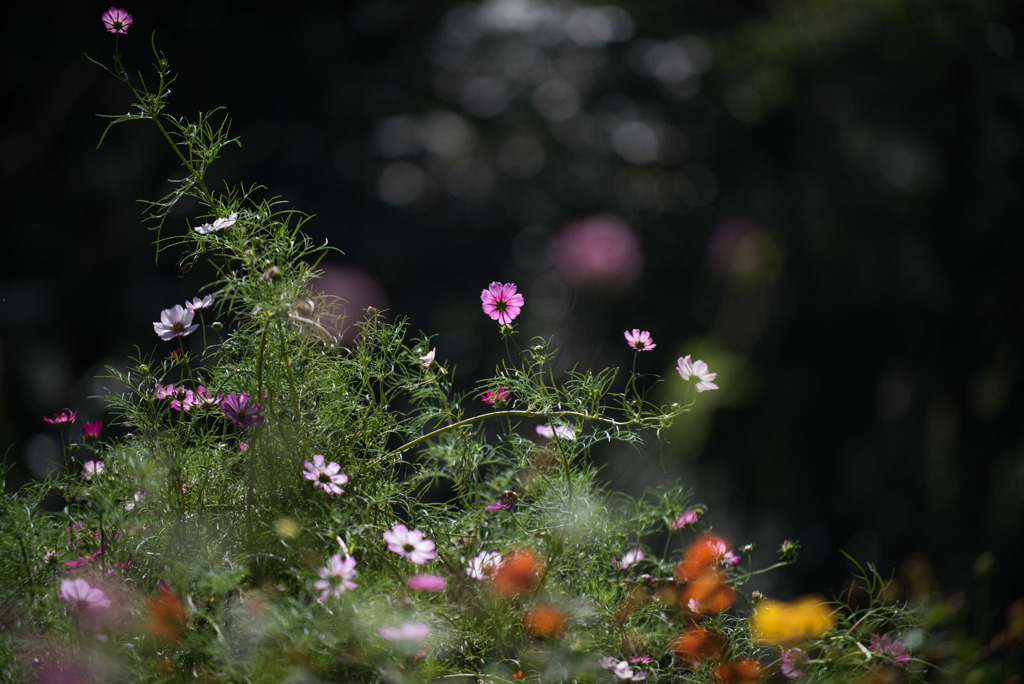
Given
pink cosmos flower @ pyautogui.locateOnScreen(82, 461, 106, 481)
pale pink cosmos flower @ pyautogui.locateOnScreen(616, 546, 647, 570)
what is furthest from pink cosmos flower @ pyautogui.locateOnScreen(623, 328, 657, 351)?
pink cosmos flower @ pyautogui.locateOnScreen(82, 461, 106, 481)

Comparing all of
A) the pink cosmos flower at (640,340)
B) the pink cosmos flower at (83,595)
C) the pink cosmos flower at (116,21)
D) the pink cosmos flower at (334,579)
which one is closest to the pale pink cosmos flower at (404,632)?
the pink cosmos flower at (334,579)

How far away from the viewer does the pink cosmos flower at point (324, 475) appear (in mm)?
510

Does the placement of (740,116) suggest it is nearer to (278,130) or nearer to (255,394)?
(278,130)

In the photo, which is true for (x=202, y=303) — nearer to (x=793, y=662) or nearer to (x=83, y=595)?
(x=83, y=595)

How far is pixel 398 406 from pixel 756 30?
147cm

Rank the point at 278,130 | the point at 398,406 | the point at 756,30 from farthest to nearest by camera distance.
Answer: the point at 756,30 → the point at 278,130 → the point at 398,406

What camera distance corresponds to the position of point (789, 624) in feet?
1.64

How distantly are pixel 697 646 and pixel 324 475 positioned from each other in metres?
0.28

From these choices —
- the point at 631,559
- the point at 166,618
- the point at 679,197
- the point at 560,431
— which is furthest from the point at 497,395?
the point at 679,197

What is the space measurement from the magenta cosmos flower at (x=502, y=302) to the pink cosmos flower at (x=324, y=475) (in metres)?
0.16

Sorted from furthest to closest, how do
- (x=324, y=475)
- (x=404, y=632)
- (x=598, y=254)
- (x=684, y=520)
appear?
(x=598, y=254) < (x=684, y=520) < (x=324, y=475) < (x=404, y=632)

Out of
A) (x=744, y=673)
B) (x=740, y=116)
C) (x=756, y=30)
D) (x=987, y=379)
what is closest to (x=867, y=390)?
(x=987, y=379)

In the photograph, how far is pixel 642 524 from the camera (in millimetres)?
653

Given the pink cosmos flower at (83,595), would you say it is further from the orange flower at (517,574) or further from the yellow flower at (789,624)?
the yellow flower at (789,624)
